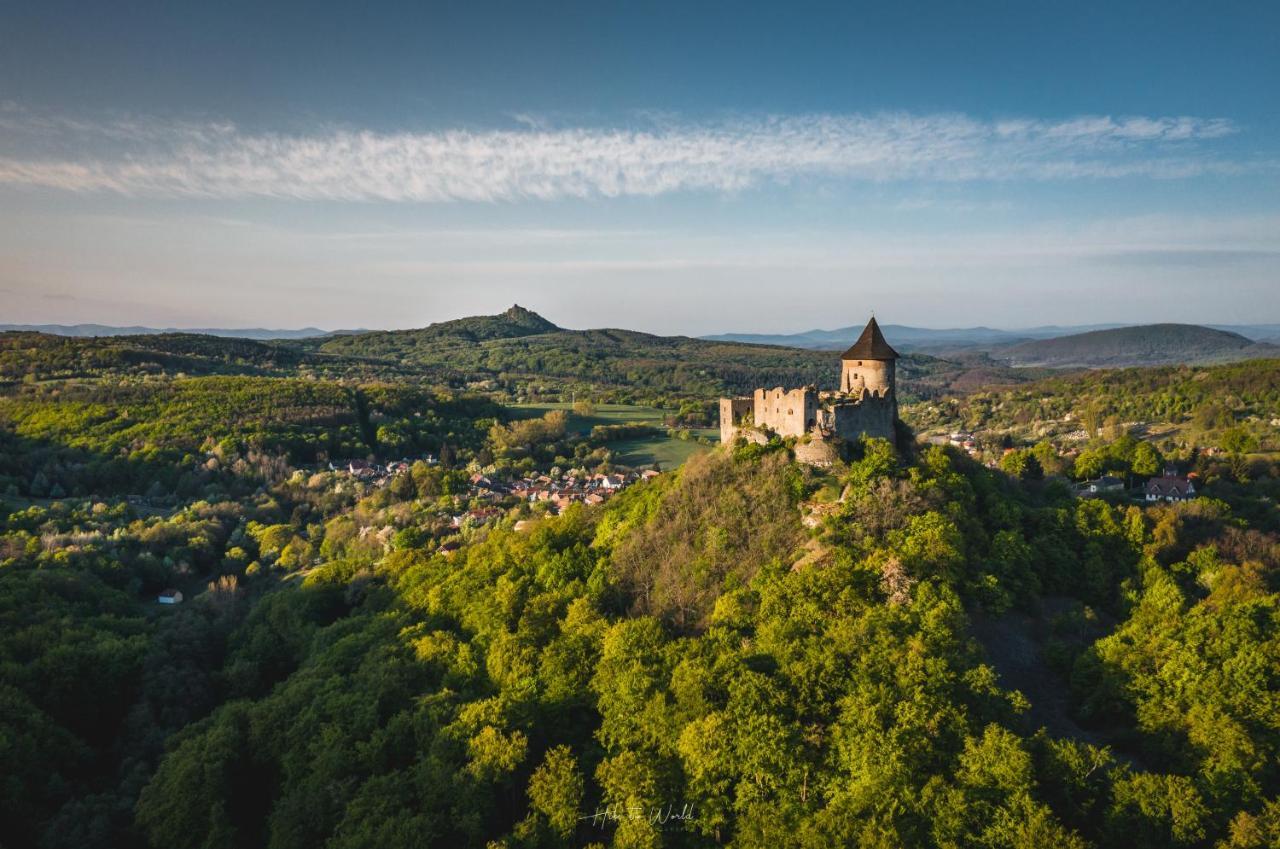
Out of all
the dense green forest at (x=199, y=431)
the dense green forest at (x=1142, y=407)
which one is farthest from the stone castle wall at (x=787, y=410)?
the dense green forest at (x=1142, y=407)

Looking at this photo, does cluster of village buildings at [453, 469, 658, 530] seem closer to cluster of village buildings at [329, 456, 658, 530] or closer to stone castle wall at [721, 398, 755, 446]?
Result: cluster of village buildings at [329, 456, 658, 530]

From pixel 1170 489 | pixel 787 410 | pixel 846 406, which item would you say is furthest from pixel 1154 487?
pixel 787 410

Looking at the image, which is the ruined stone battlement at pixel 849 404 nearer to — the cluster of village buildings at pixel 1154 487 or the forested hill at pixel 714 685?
the forested hill at pixel 714 685

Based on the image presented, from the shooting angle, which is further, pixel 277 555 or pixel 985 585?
pixel 277 555

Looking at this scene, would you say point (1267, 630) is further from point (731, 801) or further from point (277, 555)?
point (277, 555)

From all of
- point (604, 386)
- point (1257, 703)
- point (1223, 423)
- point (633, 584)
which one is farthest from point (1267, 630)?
point (604, 386)

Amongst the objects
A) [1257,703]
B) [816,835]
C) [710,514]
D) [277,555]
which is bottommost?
[277,555]

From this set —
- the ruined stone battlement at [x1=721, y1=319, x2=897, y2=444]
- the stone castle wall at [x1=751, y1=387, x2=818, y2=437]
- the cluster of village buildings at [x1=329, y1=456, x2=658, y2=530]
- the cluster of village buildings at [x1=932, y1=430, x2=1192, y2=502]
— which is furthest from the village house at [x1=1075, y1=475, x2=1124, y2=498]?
the cluster of village buildings at [x1=329, y1=456, x2=658, y2=530]
